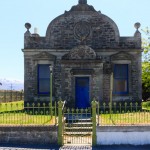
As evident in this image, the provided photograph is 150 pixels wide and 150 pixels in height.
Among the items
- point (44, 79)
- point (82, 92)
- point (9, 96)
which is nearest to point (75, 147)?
point (82, 92)

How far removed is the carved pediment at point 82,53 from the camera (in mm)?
23719

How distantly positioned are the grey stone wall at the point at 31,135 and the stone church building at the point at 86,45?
30.7 feet

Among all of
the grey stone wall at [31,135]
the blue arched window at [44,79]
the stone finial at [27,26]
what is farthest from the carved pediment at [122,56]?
the grey stone wall at [31,135]

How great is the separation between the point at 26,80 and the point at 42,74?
49.3 inches

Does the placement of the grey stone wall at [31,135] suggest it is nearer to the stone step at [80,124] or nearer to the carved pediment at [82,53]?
the stone step at [80,124]

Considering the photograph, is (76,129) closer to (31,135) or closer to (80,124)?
(80,124)

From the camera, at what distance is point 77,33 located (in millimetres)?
25094

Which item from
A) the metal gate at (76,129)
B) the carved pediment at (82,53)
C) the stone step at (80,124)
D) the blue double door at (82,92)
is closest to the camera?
the metal gate at (76,129)

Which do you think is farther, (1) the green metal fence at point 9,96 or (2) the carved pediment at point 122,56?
(1) the green metal fence at point 9,96

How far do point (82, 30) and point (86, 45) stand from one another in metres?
1.35

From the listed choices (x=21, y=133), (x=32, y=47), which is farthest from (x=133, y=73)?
(x=21, y=133)

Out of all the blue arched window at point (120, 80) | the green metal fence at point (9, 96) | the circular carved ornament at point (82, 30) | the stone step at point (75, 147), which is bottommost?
the stone step at point (75, 147)

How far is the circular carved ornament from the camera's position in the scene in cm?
2506

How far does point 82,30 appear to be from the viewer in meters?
25.1
